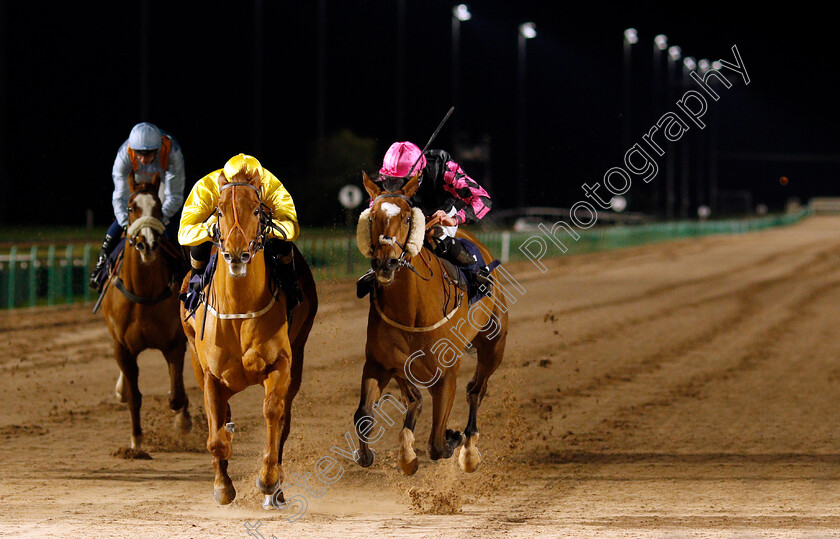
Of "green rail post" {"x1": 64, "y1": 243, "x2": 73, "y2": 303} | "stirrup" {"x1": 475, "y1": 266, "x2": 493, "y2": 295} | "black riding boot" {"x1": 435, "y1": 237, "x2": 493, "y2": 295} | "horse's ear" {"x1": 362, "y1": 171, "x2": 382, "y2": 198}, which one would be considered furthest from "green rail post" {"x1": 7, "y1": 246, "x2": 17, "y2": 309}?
"horse's ear" {"x1": 362, "y1": 171, "x2": 382, "y2": 198}

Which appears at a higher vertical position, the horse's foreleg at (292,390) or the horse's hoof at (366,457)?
the horse's foreleg at (292,390)

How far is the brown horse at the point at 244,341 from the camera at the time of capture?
5363 millimetres

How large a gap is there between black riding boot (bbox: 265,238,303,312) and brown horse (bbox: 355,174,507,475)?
1.40 ft

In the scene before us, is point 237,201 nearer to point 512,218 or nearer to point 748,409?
point 748,409

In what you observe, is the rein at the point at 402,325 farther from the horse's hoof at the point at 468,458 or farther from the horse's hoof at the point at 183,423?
the horse's hoof at the point at 183,423

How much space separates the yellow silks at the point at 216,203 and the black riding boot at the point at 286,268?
0.38 ft

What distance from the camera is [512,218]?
3981 cm

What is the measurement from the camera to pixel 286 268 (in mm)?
6016

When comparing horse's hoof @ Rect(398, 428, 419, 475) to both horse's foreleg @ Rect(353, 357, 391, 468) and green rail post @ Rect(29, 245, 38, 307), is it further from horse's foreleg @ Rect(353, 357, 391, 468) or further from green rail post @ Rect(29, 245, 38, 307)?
green rail post @ Rect(29, 245, 38, 307)

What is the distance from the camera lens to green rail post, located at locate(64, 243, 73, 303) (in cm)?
1688

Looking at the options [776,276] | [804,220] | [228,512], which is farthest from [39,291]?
[804,220]

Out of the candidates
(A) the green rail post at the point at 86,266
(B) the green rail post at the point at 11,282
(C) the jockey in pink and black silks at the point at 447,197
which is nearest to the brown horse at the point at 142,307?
(C) the jockey in pink and black silks at the point at 447,197

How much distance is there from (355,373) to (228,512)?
6193mm

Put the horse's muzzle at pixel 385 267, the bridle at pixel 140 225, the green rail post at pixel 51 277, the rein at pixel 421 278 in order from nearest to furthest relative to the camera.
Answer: the horse's muzzle at pixel 385 267 < the rein at pixel 421 278 < the bridle at pixel 140 225 < the green rail post at pixel 51 277
